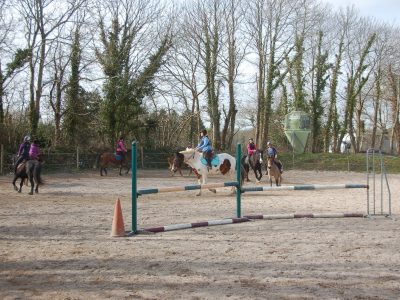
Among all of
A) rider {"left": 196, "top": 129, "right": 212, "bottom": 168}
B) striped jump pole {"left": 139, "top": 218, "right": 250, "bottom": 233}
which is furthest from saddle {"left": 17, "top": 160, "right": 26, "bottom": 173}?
striped jump pole {"left": 139, "top": 218, "right": 250, "bottom": 233}

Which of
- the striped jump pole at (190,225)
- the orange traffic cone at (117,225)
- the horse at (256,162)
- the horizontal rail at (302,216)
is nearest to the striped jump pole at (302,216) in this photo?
the horizontal rail at (302,216)

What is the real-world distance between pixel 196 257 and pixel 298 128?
1404 inches

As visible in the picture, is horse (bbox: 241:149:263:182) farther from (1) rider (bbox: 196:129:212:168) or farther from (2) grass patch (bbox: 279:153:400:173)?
(2) grass patch (bbox: 279:153:400:173)

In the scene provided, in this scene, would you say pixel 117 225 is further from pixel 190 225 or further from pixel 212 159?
pixel 212 159

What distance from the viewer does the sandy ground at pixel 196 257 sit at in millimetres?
5543

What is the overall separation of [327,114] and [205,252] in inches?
1580

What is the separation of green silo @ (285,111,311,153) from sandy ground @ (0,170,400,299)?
2949 cm

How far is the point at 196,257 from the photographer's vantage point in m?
7.13

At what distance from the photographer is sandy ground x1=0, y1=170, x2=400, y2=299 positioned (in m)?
5.54

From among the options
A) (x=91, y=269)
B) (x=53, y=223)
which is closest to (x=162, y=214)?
(x=53, y=223)

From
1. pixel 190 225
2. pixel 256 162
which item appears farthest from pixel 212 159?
pixel 190 225

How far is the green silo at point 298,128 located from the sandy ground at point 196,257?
29485 millimetres

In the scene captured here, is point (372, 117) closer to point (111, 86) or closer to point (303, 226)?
point (111, 86)

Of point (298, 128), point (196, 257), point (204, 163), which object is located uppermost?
point (298, 128)
